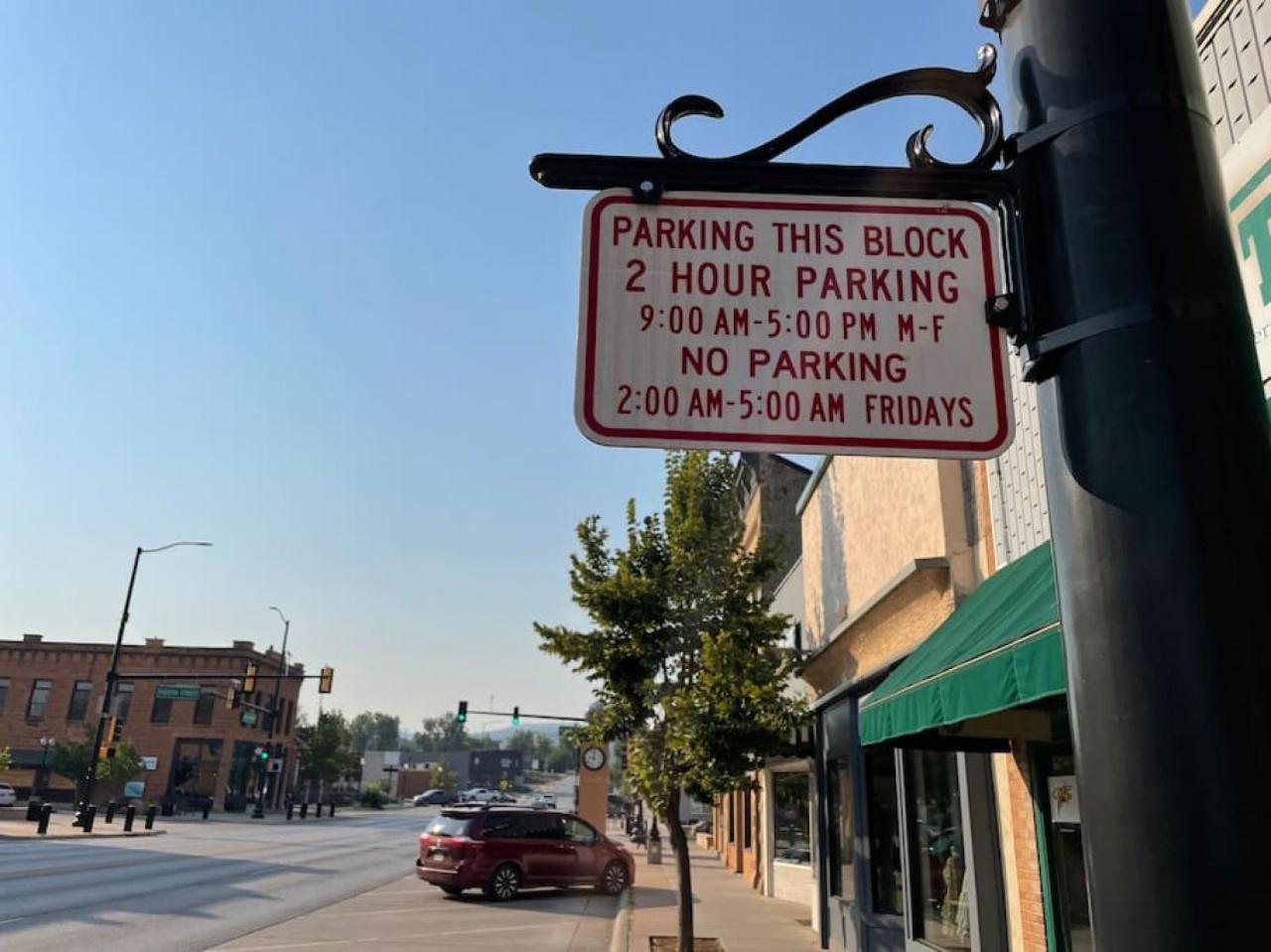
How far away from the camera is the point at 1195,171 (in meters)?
1.61

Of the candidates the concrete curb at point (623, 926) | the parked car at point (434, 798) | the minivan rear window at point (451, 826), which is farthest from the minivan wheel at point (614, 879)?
the parked car at point (434, 798)

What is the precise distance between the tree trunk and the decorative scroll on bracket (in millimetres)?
11405

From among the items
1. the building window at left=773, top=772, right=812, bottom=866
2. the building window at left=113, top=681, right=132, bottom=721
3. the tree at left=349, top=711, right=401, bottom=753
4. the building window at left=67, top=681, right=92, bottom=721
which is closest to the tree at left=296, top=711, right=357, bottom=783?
the building window at left=113, top=681, right=132, bottom=721

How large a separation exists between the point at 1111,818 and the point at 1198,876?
0.40 ft

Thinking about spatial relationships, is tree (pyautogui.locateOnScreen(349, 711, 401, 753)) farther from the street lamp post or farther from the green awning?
the green awning

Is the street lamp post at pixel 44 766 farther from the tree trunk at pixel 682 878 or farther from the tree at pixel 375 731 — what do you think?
the tree at pixel 375 731

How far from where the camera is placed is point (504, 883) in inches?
717

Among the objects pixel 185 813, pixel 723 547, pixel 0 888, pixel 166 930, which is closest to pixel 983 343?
pixel 723 547

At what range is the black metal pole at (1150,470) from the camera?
1271 millimetres

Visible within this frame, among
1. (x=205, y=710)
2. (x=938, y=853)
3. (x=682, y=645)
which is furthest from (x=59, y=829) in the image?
(x=938, y=853)

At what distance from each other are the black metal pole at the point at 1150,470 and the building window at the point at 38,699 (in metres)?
64.8

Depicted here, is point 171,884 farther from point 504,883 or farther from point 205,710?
point 205,710

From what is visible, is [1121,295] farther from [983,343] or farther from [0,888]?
[0,888]

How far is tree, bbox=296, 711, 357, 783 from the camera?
6469cm
